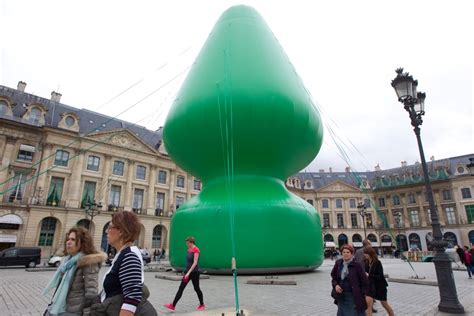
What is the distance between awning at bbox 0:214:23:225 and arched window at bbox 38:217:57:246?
192cm

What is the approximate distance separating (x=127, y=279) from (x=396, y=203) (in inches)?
2169

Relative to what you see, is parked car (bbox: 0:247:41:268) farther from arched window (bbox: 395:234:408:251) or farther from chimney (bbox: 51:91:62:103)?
arched window (bbox: 395:234:408:251)

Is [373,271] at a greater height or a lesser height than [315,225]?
lesser

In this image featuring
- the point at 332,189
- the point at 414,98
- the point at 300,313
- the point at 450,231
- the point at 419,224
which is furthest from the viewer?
the point at 332,189

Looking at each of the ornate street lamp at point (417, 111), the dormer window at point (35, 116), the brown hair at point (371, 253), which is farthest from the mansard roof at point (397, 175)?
the dormer window at point (35, 116)

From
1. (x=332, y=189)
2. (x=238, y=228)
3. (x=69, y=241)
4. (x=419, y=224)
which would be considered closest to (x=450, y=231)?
(x=419, y=224)

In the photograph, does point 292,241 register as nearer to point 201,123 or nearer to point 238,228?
point 238,228

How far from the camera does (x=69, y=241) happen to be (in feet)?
8.87

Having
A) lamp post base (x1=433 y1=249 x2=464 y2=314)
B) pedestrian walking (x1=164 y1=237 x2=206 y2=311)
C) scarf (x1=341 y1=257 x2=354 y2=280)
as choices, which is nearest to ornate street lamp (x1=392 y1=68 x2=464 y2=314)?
lamp post base (x1=433 y1=249 x2=464 y2=314)

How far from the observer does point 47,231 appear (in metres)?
28.1

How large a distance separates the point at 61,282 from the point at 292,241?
8.13 meters

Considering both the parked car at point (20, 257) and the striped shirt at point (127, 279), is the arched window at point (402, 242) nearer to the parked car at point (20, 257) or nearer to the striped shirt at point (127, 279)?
the parked car at point (20, 257)

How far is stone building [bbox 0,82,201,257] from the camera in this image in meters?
27.0

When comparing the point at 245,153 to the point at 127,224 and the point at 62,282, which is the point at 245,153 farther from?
the point at 127,224
